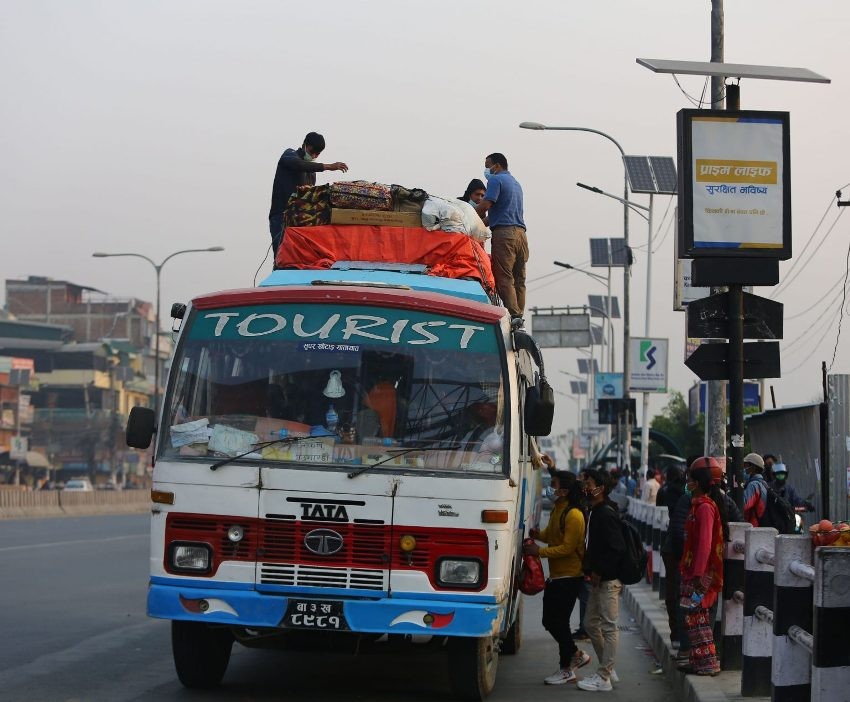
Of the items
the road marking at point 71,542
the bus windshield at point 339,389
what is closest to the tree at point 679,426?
the road marking at point 71,542

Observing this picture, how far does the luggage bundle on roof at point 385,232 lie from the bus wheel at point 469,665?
2.87 meters

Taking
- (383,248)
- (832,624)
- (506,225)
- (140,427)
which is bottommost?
(832,624)

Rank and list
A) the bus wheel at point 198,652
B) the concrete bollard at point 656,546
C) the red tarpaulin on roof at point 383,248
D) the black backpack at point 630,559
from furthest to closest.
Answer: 1. the concrete bollard at point 656,546
2. the red tarpaulin on roof at point 383,248
3. the black backpack at point 630,559
4. the bus wheel at point 198,652

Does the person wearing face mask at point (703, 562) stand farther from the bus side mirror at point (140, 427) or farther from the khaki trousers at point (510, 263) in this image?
the khaki trousers at point (510, 263)

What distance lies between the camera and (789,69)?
1303 cm

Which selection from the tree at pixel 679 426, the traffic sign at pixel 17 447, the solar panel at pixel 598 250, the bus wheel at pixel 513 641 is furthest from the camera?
the traffic sign at pixel 17 447

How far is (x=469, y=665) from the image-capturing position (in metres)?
9.48

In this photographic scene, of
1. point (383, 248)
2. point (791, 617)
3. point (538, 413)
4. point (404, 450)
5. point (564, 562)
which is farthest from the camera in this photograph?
point (383, 248)

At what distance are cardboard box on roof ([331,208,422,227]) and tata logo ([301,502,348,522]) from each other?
3102 millimetres

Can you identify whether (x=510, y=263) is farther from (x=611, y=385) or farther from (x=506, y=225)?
(x=611, y=385)

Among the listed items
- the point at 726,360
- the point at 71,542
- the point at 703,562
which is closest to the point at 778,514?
the point at 726,360

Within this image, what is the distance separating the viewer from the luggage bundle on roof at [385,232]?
11.1 meters

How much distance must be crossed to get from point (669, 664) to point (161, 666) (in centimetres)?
398

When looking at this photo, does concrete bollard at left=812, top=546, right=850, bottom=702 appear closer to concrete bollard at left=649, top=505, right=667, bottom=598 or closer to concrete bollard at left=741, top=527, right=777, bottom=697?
concrete bollard at left=741, top=527, right=777, bottom=697
